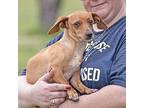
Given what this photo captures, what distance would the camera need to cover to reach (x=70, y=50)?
1869 millimetres

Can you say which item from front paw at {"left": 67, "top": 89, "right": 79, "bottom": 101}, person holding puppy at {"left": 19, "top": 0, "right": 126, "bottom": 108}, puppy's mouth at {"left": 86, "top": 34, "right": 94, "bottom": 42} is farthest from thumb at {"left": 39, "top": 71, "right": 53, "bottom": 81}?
puppy's mouth at {"left": 86, "top": 34, "right": 94, "bottom": 42}

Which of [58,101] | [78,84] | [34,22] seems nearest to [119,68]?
[78,84]

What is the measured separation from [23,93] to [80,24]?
38cm

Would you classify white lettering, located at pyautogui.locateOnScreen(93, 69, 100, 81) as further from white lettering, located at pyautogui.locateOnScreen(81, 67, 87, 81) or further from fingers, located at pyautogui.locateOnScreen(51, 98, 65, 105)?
fingers, located at pyautogui.locateOnScreen(51, 98, 65, 105)

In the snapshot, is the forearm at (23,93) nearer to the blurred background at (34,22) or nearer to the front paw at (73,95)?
the blurred background at (34,22)

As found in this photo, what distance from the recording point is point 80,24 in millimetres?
1812

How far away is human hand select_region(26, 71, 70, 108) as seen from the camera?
184 centimetres

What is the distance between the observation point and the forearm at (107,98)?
1.79 m

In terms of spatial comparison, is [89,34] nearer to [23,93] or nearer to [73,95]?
[73,95]
